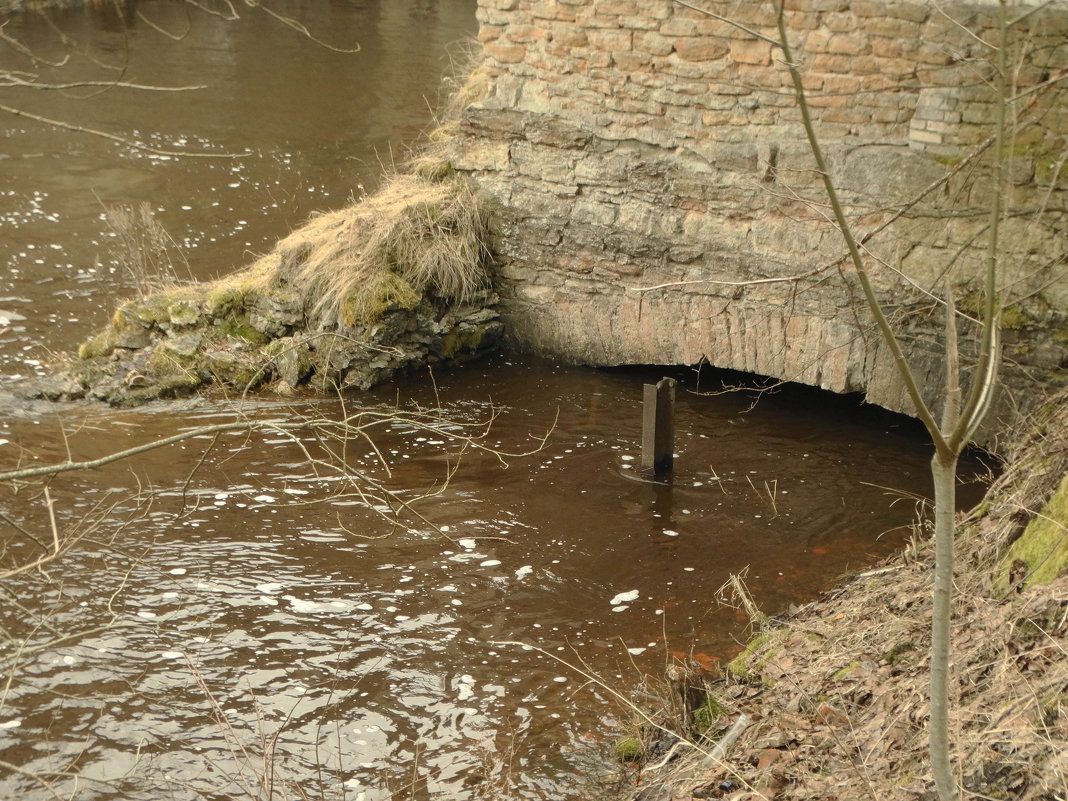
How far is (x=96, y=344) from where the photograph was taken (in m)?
8.02

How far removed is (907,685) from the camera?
3.54m

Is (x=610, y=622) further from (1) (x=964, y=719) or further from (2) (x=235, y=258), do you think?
(2) (x=235, y=258)

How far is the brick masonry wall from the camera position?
5.58m

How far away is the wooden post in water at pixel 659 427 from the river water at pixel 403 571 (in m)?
0.16

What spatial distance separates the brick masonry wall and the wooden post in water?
782mm

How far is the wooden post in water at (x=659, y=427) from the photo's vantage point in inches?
Answer: 235

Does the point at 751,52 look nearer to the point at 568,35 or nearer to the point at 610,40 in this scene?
the point at 610,40

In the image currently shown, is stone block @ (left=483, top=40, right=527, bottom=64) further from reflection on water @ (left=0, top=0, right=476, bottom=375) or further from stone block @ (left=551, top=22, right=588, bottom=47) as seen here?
reflection on water @ (left=0, top=0, right=476, bottom=375)

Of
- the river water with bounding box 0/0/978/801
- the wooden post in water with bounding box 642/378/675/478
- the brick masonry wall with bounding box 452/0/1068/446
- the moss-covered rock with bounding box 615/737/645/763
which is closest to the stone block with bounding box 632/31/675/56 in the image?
the brick masonry wall with bounding box 452/0/1068/446

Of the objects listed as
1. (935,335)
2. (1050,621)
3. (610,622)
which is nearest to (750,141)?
(935,335)

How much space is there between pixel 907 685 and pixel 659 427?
273cm

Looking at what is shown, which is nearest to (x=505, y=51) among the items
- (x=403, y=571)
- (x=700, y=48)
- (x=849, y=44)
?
(x=700, y=48)

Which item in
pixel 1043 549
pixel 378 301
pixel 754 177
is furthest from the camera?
pixel 378 301

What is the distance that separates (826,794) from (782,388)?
4491mm
